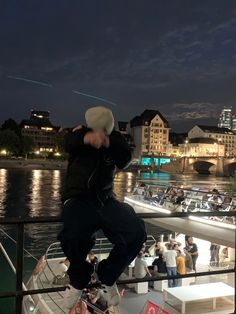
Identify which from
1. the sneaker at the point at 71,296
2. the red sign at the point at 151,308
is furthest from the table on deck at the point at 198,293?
the sneaker at the point at 71,296

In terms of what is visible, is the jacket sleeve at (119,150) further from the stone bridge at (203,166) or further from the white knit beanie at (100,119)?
the stone bridge at (203,166)

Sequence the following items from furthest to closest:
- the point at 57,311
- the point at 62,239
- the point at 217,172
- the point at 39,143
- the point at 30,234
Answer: the point at 39,143 → the point at 217,172 → the point at 30,234 → the point at 57,311 → the point at 62,239

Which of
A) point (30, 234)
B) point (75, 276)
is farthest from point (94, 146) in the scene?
point (30, 234)

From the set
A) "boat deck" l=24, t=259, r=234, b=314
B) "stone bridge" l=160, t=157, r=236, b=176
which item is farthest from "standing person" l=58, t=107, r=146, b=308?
"stone bridge" l=160, t=157, r=236, b=176

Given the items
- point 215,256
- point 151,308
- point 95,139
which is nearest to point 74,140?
point 95,139

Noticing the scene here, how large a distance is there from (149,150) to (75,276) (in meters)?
175

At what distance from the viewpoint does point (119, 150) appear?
10.0 feet

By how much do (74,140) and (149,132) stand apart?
569 feet

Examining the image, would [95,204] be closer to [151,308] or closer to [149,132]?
[151,308]

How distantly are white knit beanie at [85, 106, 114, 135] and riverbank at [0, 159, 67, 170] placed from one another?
127 meters

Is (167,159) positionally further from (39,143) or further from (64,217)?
(64,217)

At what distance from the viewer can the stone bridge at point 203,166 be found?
13400cm

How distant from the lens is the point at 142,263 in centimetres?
1182

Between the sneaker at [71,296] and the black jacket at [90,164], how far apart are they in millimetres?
604
